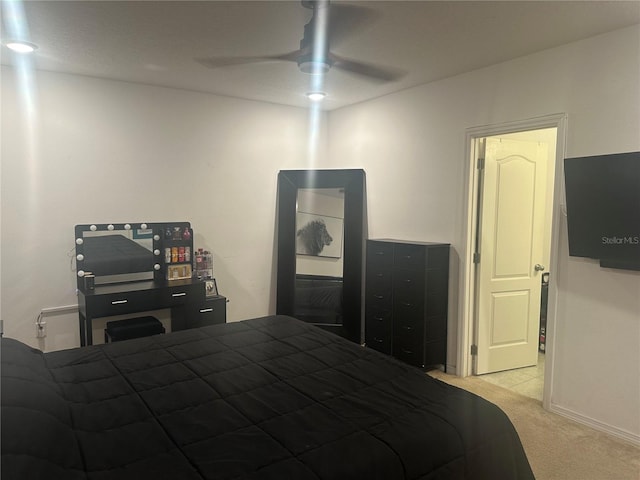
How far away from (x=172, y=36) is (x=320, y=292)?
112 inches

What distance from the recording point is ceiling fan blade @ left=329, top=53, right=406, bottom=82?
132 inches

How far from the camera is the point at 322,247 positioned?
4.81 m

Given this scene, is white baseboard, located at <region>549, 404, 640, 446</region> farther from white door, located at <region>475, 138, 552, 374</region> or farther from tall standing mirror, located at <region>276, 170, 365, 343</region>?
tall standing mirror, located at <region>276, 170, 365, 343</region>

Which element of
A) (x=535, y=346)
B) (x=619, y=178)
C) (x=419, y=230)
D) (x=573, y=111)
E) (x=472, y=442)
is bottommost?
(x=535, y=346)

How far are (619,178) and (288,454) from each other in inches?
95.2

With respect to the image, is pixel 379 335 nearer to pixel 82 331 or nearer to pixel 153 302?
pixel 153 302

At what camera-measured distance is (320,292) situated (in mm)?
4801

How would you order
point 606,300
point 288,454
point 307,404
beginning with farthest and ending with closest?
point 606,300, point 307,404, point 288,454

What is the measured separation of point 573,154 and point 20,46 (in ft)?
12.3

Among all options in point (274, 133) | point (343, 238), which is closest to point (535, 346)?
point (343, 238)

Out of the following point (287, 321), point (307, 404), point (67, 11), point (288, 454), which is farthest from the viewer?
point (287, 321)

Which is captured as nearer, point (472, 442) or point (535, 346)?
point (472, 442)

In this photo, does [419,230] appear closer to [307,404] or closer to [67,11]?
[307,404]

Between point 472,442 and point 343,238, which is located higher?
point 343,238
